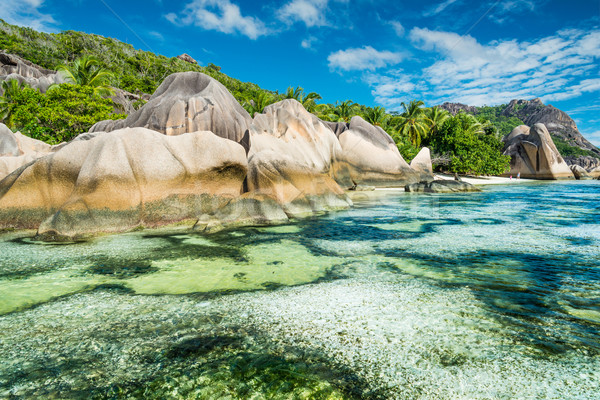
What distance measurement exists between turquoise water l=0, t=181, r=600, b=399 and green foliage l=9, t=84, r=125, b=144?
42.4 feet

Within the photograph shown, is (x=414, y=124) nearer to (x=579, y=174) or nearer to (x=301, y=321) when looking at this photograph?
(x=579, y=174)

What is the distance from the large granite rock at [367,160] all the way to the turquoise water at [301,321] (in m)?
17.7

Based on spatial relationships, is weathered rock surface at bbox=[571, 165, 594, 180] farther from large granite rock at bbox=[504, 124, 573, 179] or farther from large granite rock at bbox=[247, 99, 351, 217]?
large granite rock at bbox=[247, 99, 351, 217]

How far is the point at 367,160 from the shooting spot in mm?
24562

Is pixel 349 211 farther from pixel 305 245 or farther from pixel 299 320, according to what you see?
pixel 299 320

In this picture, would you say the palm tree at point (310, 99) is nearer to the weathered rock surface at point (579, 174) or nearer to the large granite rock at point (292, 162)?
the large granite rock at point (292, 162)

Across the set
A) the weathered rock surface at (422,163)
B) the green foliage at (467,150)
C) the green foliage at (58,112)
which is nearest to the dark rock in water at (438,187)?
the weathered rock surface at (422,163)

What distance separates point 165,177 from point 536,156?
1834 inches

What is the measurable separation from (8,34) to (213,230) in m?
57.8

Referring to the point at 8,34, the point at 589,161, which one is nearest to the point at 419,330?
the point at 8,34

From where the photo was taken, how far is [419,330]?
3.35 m

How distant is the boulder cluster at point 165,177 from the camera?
817 cm

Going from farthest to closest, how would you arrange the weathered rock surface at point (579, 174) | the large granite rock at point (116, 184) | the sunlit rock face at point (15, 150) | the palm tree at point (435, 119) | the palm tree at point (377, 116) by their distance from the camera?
the weathered rock surface at point (579, 174), the palm tree at point (435, 119), the palm tree at point (377, 116), the sunlit rock face at point (15, 150), the large granite rock at point (116, 184)

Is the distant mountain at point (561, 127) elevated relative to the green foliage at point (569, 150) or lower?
elevated
